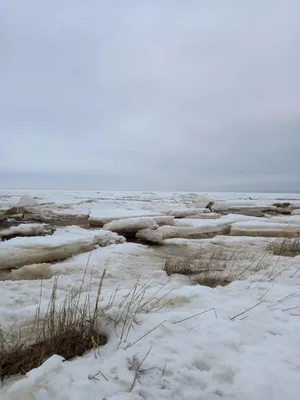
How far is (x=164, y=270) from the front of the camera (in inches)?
190

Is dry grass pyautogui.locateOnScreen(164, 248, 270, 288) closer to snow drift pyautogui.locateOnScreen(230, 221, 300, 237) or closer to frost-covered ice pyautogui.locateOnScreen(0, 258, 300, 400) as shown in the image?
frost-covered ice pyautogui.locateOnScreen(0, 258, 300, 400)

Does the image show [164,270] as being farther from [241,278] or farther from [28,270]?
[28,270]

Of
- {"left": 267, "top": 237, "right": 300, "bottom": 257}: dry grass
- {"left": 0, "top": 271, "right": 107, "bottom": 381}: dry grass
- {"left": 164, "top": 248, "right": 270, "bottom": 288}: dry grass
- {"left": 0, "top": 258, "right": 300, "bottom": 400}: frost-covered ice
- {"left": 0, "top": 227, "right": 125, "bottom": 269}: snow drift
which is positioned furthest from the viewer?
{"left": 267, "top": 237, "right": 300, "bottom": 257}: dry grass

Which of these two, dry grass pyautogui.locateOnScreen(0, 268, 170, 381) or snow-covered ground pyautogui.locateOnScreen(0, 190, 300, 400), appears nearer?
snow-covered ground pyautogui.locateOnScreen(0, 190, 300, 400)

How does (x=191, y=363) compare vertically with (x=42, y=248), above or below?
above

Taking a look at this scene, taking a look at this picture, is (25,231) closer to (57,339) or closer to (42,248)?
(42,248)

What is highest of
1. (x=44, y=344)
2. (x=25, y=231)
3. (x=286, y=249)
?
(x=44, y=344)

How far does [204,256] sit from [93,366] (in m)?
4.57

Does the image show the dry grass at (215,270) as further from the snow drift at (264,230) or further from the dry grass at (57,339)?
the snow drift at (264,230)

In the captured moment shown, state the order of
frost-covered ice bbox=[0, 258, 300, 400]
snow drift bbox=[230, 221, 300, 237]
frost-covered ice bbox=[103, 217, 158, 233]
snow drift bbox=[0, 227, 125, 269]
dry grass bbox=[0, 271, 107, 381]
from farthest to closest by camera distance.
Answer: frost-covered ice bbox=[103, 217, 158, 233]
snow drift bbox=[230, 221, 300, 237]
snow drift bbox=[0, 227, 125, 269]
dry grass bbox=[0, 271, 107, 381]
frost-covered ice bbox=[0, 258, 300, 400]

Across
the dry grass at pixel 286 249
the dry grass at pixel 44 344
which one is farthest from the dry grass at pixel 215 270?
the dry grass at pixel 44 344

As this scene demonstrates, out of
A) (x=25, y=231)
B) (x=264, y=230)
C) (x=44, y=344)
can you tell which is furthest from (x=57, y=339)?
(x=264, y=230)

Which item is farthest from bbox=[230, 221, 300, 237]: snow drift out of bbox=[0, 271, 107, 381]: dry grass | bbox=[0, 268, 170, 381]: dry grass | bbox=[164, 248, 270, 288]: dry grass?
bbox=[0, 271, 107, 381]: dry grass

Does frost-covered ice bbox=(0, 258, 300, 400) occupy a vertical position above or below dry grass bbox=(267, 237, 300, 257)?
above
